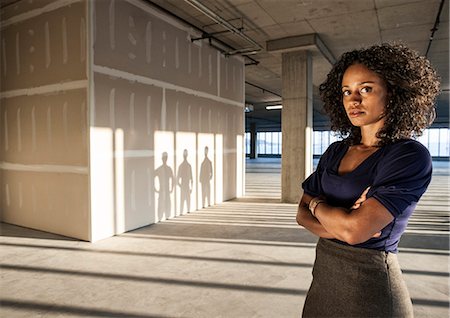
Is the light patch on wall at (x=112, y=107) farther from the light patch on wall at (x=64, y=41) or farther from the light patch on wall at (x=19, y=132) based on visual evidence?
the light patch on wall at (x=19, y=132)

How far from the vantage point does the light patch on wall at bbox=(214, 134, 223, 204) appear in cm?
788

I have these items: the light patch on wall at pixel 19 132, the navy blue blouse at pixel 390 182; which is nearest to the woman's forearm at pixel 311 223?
the navy blue blouse at pixel 390 182

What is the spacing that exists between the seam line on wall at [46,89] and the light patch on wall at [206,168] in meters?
2.93

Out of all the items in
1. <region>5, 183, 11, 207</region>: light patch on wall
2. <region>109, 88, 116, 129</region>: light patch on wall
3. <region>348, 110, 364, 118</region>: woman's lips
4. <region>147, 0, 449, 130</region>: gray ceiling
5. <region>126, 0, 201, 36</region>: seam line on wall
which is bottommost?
<region>5, 183, 11, 207</region>: light patch on wall

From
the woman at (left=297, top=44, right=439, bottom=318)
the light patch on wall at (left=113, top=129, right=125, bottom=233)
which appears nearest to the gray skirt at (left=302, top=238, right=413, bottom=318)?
the woman at (left=297, top=44, right=439, bottom=318)

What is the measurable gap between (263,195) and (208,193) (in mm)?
2152

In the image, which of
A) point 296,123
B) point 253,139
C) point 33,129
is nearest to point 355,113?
point 33,129

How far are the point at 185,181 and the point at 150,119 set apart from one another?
1.58m

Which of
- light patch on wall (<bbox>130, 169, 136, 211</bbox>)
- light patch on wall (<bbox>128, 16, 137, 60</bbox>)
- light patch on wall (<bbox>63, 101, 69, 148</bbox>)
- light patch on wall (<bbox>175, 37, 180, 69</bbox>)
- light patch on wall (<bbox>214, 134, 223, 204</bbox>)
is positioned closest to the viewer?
light patch on wall (<bbox>63, 101, 69, 148</bbox>)

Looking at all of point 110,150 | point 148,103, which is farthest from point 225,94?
point 110,150

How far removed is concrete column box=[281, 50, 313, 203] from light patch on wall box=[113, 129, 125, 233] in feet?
13.8

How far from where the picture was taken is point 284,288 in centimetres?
315

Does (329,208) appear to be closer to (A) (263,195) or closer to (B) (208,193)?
(B) (208,193)

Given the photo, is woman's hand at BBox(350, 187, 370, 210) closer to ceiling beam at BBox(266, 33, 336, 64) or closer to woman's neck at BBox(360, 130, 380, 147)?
woman's neck at BBox(360, 130, 380, 147)
